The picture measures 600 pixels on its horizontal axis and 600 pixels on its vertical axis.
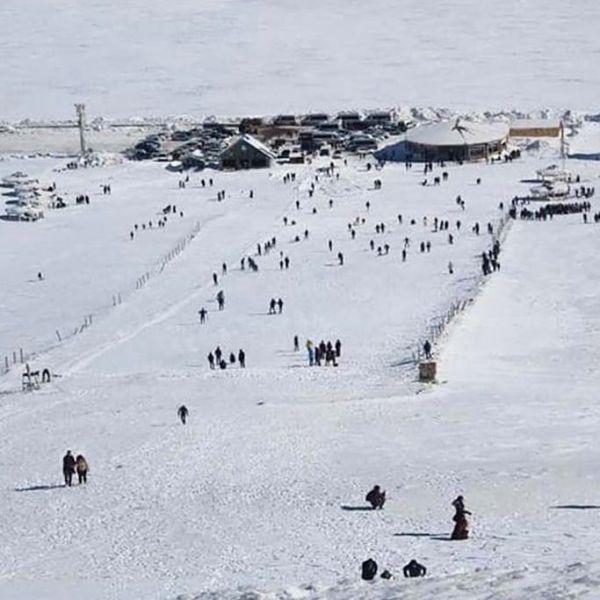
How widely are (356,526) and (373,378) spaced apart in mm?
9178

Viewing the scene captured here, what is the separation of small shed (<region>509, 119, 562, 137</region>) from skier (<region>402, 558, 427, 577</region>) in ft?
162

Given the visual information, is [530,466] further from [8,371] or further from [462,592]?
[8,371]

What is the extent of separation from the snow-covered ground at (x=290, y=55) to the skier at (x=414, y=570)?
204ft

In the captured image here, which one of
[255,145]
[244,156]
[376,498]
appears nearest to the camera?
[376,498]

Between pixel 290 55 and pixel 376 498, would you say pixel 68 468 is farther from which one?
pixel 290 55

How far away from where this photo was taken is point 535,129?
6462 centimetres

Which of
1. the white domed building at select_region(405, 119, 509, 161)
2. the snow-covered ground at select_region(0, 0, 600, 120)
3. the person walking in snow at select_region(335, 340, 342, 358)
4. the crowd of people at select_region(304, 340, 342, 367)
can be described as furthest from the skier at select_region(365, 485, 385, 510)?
the snow-covered ground at select_region(0, 0, 600, 120)

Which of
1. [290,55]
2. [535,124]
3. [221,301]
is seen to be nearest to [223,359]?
[221,301]

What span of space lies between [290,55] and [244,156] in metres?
35.7

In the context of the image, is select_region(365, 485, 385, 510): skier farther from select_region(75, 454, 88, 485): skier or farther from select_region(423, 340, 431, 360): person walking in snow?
select_region(423, 340, 431, 360): person walking in snow

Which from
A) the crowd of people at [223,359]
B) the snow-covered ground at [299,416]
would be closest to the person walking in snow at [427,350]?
the snow-covered ground at [299,416]

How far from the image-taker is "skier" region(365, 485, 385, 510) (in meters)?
17.6

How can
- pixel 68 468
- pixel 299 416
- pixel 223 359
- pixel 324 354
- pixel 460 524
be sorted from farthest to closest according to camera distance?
1. pixel 223 359
2. pixel 324 354
3. pixel 299 416
4. pixel 68 468
5. pixel 460 524

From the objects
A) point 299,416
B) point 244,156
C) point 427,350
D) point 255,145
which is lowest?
point 299,416
